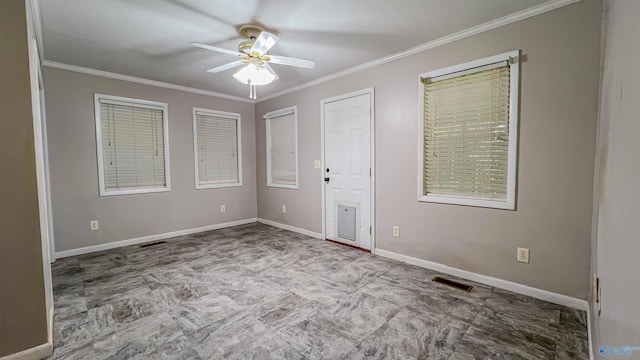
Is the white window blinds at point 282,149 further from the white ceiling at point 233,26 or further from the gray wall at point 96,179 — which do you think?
the white ceiling at point 233,26

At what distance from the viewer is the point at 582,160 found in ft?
6.89

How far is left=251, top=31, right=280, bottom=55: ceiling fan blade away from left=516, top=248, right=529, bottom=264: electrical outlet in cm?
281

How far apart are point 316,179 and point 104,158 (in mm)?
3029

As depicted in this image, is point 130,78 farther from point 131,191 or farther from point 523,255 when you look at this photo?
point 523,255

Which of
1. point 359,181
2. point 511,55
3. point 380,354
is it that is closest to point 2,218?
point 380,354

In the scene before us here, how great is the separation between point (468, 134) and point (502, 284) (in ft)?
4.78

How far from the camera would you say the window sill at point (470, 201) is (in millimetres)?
2450

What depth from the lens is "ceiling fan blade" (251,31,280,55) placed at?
216cm

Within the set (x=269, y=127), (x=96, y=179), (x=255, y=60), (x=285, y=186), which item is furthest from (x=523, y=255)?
(x=96, y=179)

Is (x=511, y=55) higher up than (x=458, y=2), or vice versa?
(x=458, y=2)

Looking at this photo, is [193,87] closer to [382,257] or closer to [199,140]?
[199,140]

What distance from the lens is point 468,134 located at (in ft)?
Result: 8.86

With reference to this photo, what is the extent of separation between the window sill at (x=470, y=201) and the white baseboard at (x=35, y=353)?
128 inches

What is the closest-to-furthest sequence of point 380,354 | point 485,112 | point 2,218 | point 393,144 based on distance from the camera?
point 2,218 < point 380,354 < point 485,112 < point 393,144
